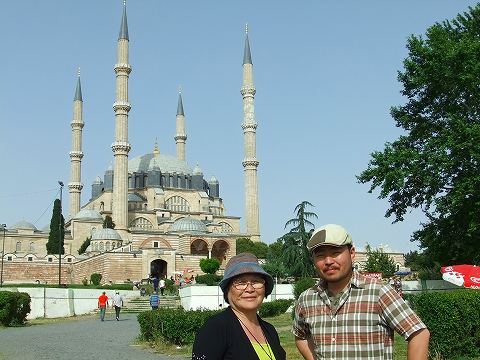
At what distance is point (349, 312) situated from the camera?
3.13 m

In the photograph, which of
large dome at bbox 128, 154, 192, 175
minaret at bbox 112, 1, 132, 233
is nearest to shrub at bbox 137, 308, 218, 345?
minaret at bbox 112, 1, 132, 233

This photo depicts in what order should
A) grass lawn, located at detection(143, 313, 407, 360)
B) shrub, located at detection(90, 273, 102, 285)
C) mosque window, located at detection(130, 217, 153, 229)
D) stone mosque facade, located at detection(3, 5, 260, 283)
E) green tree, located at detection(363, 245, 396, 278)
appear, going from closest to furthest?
1. grass lawn, located at detection(143, 313, 407, 360)
2. green tree, located at detection(363, 245, 396, 278)
3. shrub, located at detection(90, 273, 102, 285)
4. stone mosque facade, located at detection(3, 5, 260, 283)
5. mosque window, located at detection(130, 217, 153, 229)

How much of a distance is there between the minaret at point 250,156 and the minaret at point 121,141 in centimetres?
Result: 1130

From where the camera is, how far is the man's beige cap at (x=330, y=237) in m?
3.14

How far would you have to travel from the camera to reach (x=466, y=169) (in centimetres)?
1758

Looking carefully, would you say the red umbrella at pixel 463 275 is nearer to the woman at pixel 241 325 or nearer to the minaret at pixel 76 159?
the woman at pixel 241 325

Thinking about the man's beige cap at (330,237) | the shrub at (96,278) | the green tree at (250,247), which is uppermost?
the green tree at (250,247)

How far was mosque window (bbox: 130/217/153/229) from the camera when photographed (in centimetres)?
5934

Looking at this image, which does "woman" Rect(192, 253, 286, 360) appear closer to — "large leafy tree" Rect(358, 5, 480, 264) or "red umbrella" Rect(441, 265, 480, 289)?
"red umbrella" Rect(441, 265, 480, 289)

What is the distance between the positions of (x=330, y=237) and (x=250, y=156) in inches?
2184

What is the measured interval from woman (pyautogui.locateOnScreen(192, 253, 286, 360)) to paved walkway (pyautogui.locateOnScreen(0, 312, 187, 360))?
24.4ft

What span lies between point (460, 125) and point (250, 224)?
41620 millimetres

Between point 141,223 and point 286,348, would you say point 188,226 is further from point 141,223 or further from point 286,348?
point 286,348

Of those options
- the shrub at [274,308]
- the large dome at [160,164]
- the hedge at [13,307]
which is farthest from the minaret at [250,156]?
the hedge at [13,307]
